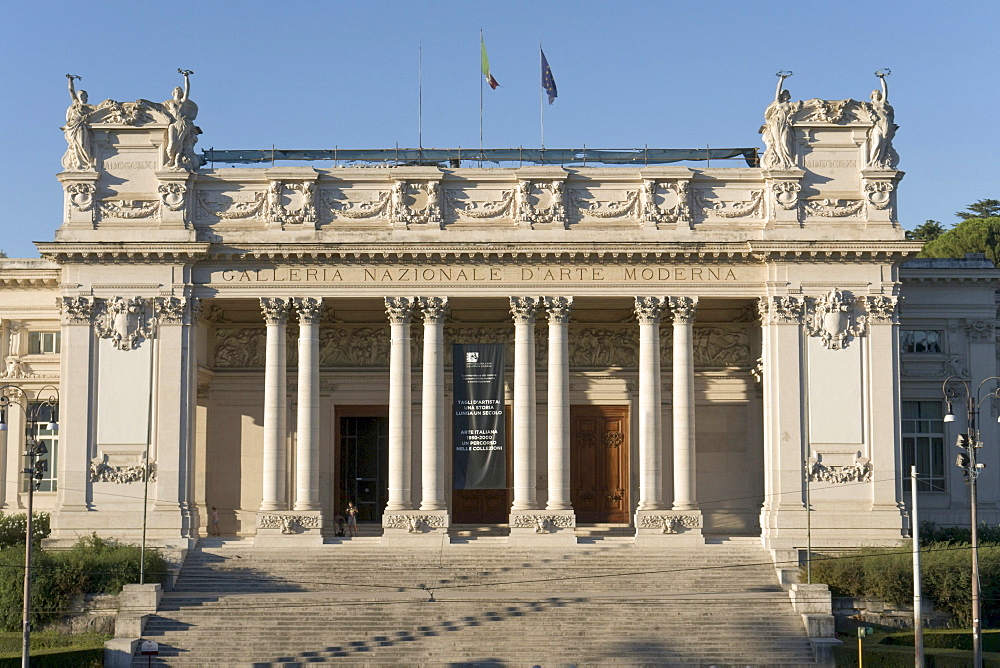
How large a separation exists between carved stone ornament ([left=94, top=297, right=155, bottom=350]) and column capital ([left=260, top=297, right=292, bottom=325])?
164 inches

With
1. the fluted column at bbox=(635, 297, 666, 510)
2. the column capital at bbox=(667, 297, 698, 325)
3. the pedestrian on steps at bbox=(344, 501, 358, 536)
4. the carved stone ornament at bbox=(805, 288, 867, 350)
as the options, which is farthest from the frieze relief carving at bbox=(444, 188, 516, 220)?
the pedestrian on steps at bbox=(344, 501, 358, 536)

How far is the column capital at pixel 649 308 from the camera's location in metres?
54.7

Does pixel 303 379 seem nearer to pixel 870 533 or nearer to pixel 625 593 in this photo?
pixel 625 593

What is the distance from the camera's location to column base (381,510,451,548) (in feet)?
175

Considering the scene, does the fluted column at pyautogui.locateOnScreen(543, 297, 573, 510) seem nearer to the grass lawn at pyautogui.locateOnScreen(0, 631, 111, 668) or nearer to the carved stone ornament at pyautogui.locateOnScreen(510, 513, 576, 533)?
the carved stone ornament at pyautogui.locateOnScreen(510, 513, 576, 533)

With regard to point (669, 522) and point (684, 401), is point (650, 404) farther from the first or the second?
point (669, 522)

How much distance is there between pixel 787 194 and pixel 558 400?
11.5 meters

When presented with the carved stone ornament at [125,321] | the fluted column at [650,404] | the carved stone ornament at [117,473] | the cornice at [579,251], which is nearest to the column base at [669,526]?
the fluted column at [650,404]

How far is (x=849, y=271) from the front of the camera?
5450cm

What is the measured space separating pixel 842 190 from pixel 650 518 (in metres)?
14.3

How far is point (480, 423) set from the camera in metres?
53.5

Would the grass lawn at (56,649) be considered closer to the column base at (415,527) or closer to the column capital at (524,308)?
the column base at (415,527)

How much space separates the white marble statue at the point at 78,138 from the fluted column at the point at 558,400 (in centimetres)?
1806

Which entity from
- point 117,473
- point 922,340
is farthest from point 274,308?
point 922,340
